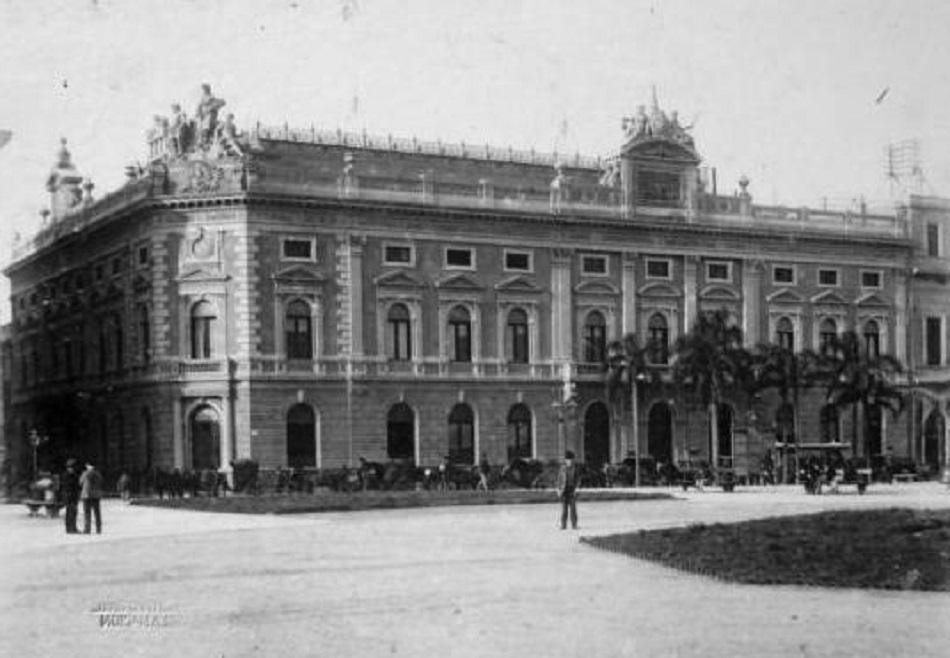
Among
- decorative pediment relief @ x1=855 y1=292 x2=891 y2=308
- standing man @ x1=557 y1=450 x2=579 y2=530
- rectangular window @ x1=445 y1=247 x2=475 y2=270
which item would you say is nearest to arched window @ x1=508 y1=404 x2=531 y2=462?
rectangular window @ x1=445 y1=247 x2=475 y2=270

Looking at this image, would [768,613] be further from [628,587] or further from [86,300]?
[86,300]

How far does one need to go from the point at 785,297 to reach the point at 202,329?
26.9m

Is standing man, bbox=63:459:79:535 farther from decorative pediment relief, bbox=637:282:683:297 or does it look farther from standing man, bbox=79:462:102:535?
decorative pediment relief, bbox=637:282:683:297

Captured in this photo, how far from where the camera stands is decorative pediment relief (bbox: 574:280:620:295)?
62497 mm

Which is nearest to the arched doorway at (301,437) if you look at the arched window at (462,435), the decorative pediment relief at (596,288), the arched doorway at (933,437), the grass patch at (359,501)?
the arched window at (462,435)

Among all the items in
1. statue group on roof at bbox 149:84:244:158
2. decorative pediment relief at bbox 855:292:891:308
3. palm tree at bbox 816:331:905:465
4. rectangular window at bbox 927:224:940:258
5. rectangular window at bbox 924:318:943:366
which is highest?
statue group on roof at bbox 149:84:244:158

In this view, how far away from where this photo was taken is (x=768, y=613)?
54.0 ft

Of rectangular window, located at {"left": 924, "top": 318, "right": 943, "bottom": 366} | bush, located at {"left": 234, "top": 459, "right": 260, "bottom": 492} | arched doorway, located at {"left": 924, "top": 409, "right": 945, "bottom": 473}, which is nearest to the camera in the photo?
bush, located at {"left": 234, "top": 459, "right": 260, "bottom": 492}

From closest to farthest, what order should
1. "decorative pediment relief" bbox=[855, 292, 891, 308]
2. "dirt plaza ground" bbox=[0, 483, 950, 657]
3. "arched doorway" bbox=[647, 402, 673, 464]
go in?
"dirt plaza ground" bbox=[0, 483, 950, 657]
"arched doorway" bbox=[647, 402, 673, 464]
"decorative pediment relief" bbox=[855, 292, 891, 308]

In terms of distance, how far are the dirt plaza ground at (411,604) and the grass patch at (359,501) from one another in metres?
11.1

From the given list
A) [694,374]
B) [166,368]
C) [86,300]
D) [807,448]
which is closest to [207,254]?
[166,368]

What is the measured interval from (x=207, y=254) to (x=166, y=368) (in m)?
4.60

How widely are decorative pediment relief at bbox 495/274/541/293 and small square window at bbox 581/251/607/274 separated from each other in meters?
2.62

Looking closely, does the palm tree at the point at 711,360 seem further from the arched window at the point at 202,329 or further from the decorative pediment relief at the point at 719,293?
the arched window at the point at 202,329
